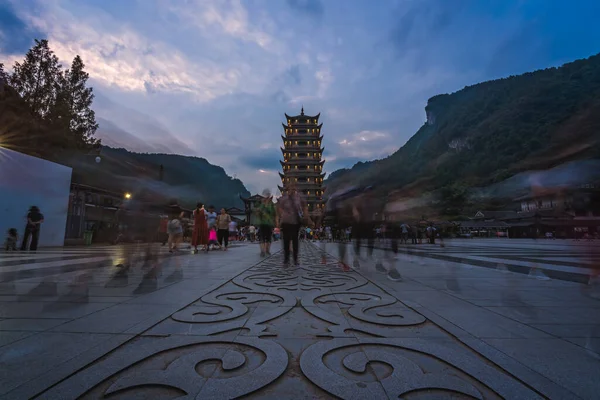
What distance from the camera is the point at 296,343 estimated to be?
1.80m

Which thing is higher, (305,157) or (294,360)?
(305,157)

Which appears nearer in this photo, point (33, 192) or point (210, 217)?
point (33, 192)

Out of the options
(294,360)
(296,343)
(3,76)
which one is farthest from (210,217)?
(3,76)

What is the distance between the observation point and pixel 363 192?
6.79 metres

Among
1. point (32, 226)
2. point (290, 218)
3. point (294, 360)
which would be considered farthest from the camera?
point (32, 226)

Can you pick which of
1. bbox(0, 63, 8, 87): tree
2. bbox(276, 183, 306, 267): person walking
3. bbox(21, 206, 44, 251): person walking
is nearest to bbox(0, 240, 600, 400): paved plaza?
bbox(276, 183, 306, 267): person walking

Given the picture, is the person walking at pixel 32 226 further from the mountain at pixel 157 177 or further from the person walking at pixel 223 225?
the person walking at pixel 223 225

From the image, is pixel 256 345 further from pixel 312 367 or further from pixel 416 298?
pixel 416 298

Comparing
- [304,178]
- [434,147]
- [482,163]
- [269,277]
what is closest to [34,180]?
[269,277]

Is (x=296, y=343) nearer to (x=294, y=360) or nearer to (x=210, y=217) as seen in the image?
(x=294, y=360)

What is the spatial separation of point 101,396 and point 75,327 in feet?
3.57

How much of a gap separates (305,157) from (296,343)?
56129 millimetres

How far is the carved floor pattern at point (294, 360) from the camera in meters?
1.26

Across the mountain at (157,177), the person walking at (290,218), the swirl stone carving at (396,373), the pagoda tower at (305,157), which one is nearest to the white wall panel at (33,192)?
the mountain at (157,177)
